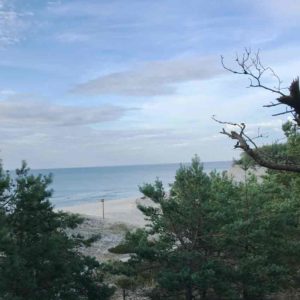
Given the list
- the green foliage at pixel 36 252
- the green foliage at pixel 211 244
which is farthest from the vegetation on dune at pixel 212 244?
the green foliage at pixel 36 252

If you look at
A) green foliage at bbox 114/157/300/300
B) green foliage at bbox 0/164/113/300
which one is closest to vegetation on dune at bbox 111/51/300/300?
green foliage at bbox 114/157/300/300

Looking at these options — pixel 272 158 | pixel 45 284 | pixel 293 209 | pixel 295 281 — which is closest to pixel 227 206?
pixel 293 209

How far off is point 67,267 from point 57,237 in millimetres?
623

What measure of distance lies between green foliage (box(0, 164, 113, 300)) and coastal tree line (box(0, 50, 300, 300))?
0.02 m

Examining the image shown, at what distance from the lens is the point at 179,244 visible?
1099 centimetres

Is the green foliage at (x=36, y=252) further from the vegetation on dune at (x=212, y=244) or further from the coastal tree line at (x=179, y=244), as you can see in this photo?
the vegetation on dune at (x=212, y=244)

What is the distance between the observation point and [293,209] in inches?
469

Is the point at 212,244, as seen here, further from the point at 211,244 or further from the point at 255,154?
the point at 255,154

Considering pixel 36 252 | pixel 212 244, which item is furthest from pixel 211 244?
pixel 36 252

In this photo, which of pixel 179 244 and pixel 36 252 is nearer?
Result: pixel 36 252

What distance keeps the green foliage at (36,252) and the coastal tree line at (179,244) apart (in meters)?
0.02

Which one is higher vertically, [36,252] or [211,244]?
[36,252]

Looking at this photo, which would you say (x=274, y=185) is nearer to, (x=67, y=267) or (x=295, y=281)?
(x=295, y=281)

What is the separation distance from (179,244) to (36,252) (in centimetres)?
324
